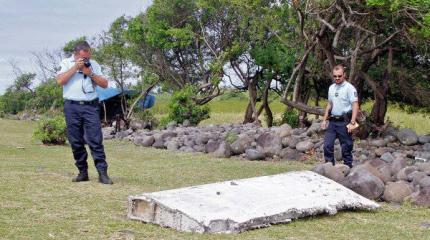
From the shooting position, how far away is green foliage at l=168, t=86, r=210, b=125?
20.5 m

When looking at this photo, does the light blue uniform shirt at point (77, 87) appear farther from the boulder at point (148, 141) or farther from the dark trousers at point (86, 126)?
the boulder at point (148, 141)

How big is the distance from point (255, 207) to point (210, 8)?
52.2 feet

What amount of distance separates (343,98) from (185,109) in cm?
1226

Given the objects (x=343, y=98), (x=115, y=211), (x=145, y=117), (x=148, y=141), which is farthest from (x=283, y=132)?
(x=145, y=117)

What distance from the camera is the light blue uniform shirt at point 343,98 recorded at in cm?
859

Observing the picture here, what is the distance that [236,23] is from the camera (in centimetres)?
2169

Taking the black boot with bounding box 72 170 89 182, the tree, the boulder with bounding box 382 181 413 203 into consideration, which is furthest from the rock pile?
the black boot with bounding box 72 170 89 182

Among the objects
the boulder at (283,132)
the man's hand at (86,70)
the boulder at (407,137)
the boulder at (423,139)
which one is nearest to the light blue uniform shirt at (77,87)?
the man's hand at (86,70)

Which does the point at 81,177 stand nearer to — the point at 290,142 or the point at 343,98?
the point at 343,98

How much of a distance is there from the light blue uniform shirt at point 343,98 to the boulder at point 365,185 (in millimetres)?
1553

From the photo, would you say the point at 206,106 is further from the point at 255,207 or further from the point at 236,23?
the point at 255,207

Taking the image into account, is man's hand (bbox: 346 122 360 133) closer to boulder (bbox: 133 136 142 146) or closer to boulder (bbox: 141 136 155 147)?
boulder (bbox: 141 136 155 147)

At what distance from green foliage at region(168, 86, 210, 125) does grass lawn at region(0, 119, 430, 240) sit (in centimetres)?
991

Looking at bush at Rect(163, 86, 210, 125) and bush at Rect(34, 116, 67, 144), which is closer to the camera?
bush at Rect(34, 116, 67, 144)
